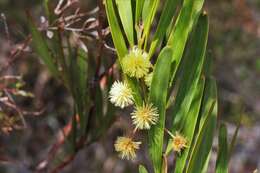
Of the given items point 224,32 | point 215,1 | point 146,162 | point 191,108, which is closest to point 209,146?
point 191,108

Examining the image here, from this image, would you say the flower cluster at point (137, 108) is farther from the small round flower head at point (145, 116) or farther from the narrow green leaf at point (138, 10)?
the narrow green leaf at point (138, 10)

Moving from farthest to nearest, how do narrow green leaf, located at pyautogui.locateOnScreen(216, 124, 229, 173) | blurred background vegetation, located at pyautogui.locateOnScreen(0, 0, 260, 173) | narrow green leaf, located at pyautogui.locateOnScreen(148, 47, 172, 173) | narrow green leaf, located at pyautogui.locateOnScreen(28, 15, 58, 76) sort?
1. blurred background vegetation, located at pyautogui.locateOnScreen(0, 0, 260, 173)
2. narrow green leaf, located at pyautogui.locateOnScreen(28, 15, 58, 76)
3. narrow green leaf, located at pyautogui.locateOnScreen(216, 124, 229, 173)
4. narrow green leaf, located at pyautogui.locateOnScreen(148, 47, 172, 173)

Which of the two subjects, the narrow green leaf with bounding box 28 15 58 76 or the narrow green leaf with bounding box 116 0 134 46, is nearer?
the narrow green leaf with bounding box 116 0 134 46

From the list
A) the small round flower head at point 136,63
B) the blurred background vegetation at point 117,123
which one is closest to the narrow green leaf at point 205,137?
the small round flower head at point 136,63

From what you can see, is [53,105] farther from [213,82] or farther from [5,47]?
[213,82]

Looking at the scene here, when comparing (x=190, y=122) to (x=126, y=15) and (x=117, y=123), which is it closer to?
(x=126, y=15)

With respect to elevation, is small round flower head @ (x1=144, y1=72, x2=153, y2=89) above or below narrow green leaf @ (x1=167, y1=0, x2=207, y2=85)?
below

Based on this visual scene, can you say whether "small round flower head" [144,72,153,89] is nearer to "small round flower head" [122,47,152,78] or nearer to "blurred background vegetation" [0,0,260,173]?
"small round flower head" [122,47,152,78]

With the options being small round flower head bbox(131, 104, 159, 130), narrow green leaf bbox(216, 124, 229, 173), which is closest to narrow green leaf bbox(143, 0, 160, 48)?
small round flower head bbox(131, 104, 159, 130)
